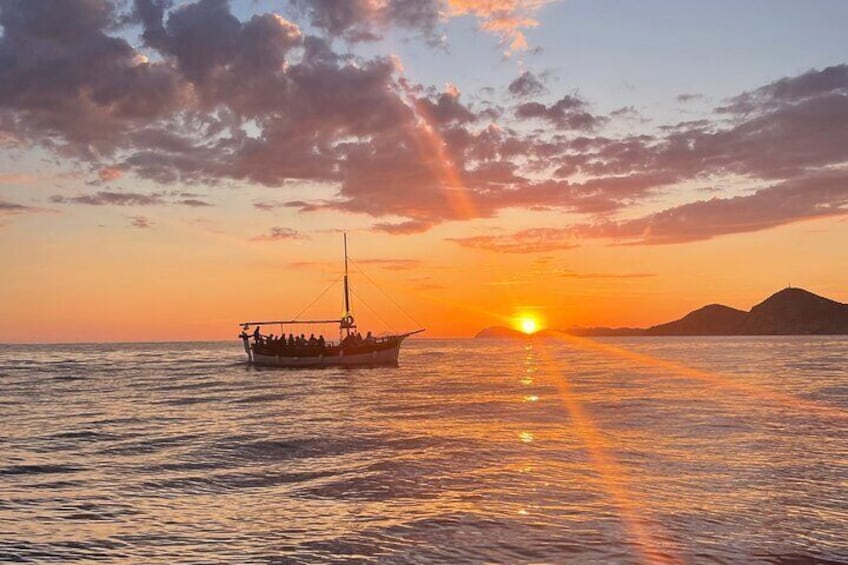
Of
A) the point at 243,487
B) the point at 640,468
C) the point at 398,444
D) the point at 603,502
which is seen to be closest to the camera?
the point at 603,502

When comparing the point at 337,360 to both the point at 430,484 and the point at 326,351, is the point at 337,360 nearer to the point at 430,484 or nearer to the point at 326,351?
the point at 326,351

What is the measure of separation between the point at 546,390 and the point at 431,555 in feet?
147

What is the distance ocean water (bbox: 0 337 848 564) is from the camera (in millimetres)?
12867

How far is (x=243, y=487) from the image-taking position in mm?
18750

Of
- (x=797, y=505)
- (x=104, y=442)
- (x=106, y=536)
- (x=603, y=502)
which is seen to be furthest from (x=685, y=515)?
(x=104, y=442)

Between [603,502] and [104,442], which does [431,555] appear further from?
[104,442]

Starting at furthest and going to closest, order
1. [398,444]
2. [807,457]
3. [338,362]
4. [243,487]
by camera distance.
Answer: [338,362] < [398,444] < [807,457] < [243,487]

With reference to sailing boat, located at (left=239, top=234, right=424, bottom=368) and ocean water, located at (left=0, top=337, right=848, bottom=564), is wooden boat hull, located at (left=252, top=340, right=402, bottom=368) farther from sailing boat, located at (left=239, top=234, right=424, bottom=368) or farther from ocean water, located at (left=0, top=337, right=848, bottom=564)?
ocean water, located at (left=0, top=337, right=848, bottom=564)

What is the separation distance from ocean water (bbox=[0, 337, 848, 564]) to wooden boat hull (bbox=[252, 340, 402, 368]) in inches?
2094

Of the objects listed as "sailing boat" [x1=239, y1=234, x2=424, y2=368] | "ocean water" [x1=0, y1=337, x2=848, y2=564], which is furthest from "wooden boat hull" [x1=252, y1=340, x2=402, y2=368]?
"ocean water" [x1=0, y1=337, x2=848, y2=564]

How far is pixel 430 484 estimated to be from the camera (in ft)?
61.7

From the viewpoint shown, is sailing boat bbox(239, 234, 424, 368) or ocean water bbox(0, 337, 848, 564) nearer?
ocean water bbox(0, 337, 848, 564)

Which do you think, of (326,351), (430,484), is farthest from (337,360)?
(430,484)

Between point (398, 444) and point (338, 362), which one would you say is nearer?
point (398, 444)
